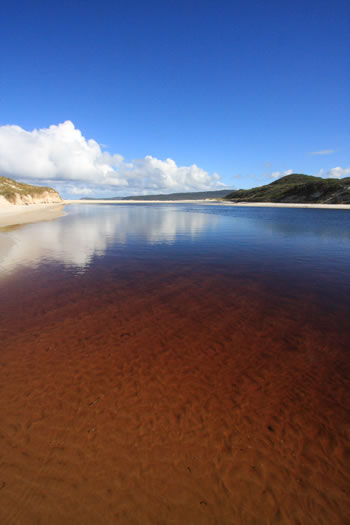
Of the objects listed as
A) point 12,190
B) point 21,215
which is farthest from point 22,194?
point 21,215

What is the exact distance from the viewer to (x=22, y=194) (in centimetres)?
8912

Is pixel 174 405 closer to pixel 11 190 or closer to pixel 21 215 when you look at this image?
pixel 21 215

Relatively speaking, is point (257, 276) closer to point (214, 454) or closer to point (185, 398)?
point (185, 398)

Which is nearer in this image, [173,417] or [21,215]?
[173,417]

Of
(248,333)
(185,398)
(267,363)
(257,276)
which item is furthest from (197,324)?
(257,276)

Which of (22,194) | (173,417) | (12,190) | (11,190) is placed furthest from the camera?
(22,194)

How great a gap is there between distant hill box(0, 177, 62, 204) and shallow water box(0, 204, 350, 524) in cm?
8396

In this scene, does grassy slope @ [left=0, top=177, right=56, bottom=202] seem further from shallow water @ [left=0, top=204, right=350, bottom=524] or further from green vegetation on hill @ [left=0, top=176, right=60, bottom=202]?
shallow water @ [left=0, top=204, right=350, bottom=524]

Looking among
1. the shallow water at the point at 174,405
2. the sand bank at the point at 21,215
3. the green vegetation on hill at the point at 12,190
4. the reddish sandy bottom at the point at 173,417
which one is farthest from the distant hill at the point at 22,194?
the reddish sandy bottom at the point at 173,417

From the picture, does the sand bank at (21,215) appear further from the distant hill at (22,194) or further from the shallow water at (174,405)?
the shallow water at (174,405)

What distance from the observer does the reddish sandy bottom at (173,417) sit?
386cm

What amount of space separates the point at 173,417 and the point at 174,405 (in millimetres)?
318

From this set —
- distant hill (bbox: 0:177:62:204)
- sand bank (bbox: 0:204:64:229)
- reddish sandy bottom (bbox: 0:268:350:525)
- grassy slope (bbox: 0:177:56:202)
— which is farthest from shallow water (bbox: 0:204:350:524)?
distant hill (bbox: 0:177:62:204)

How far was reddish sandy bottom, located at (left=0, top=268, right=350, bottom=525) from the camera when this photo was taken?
3.86 meters
